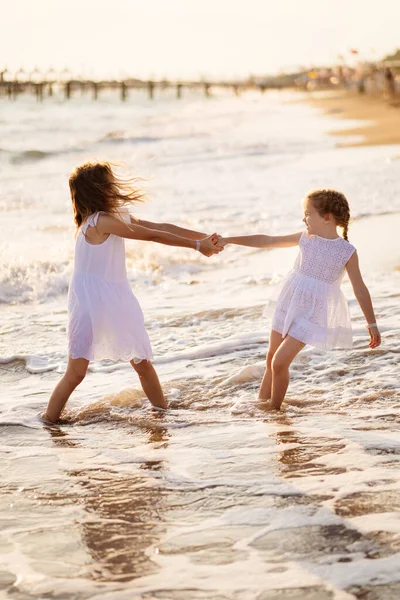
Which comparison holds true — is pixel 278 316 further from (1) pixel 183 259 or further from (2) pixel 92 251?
(1) pixel 183 259

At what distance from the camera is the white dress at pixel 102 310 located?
15.0 ft

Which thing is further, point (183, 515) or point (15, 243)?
point (15, 243)

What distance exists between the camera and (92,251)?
4.57m

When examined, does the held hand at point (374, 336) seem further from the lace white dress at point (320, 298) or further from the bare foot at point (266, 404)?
the bare foot at point (266, 404)

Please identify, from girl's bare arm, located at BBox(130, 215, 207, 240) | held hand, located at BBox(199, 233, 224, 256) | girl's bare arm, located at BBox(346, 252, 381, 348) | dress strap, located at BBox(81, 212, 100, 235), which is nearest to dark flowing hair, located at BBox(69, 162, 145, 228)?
dress strap, located at BBox(81, 212, 100, 235)

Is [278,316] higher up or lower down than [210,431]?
higher up

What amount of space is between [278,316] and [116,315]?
0.88 metres

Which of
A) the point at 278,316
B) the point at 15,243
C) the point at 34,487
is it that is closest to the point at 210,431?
the point at 278,316

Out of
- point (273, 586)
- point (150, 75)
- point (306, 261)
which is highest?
point (150, 75)

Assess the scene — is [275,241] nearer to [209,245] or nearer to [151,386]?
[209,245]

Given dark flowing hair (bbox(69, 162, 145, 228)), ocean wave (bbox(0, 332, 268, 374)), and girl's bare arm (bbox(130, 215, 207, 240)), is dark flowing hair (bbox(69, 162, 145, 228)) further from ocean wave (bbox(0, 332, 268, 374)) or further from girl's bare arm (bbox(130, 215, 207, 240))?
ocean wave (bbox(0, 332, 268, 374))

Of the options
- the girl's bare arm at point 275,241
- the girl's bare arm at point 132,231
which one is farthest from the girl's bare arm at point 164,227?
the girl's bare arm at point 275,241

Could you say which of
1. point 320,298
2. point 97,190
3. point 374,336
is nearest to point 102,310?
point 97,190

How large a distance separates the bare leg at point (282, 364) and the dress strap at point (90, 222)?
117 centimetres
